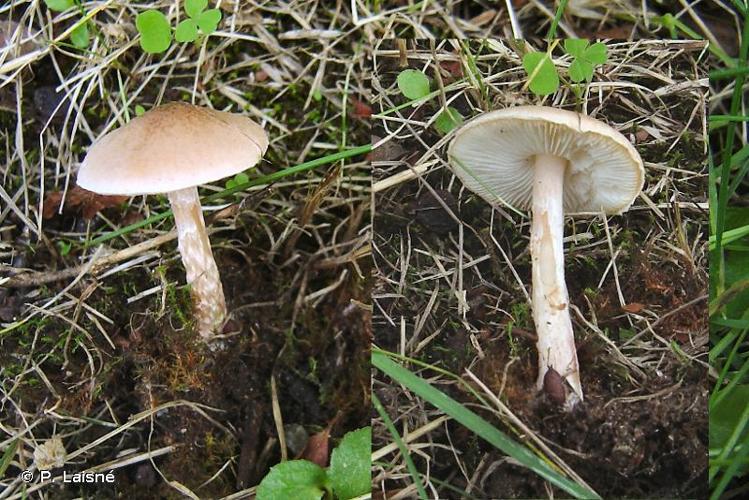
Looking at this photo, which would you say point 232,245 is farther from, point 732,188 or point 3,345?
point 732,188

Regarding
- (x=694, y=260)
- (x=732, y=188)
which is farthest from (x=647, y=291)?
(x=732, y=188)

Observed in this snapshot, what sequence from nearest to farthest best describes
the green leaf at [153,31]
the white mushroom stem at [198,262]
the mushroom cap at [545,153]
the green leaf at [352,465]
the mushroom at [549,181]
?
the mushroom cap at [545,153], the mushroom at [549,181], the green leaf at [352,465], the white mushroom stem at [198,262], the green leaf at [153,31]

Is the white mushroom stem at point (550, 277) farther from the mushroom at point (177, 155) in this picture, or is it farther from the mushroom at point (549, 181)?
the mushroom at point (177, 155)

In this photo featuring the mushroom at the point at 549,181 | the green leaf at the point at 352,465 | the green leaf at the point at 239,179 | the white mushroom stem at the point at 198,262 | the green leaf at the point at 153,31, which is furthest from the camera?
the green leaf at the point at 239,179

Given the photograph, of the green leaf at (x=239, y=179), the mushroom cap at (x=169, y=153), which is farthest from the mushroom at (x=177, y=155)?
the green leaf at (x=239, y=179)

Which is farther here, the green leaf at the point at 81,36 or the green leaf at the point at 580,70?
the green leaf at the point at 81,36

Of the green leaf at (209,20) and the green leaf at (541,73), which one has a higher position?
the green leaf at (209,20)

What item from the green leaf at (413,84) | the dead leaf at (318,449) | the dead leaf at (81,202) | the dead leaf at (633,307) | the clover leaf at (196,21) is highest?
the clover leaf at (196,21)

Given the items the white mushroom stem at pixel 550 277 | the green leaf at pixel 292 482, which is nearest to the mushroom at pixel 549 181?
the white mushroom stem at pixel 550 277
